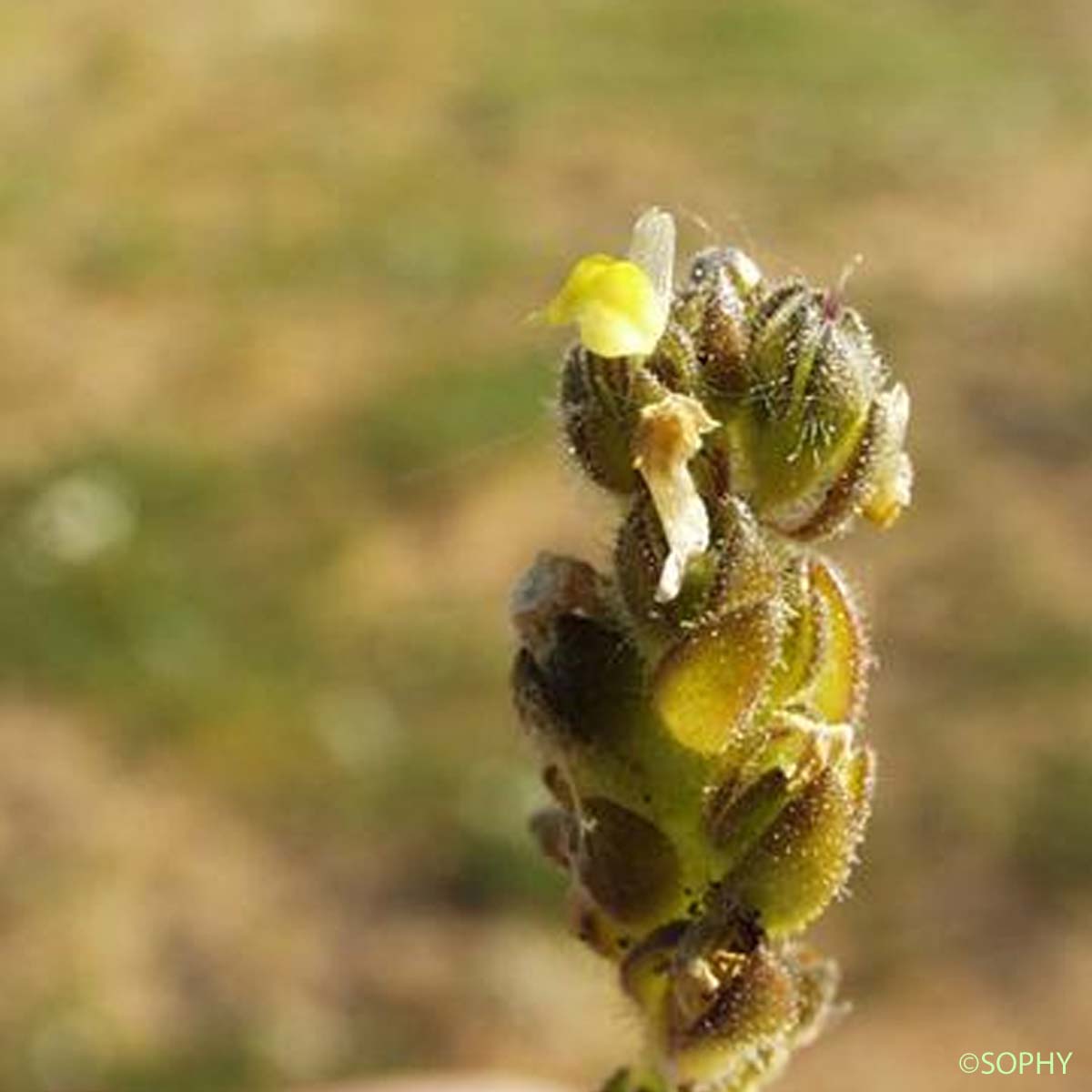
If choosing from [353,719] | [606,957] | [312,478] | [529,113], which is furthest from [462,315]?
[606,957]

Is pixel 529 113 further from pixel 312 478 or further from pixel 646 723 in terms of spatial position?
pixel 646 723

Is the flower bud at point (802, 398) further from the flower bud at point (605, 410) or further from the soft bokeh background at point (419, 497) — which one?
the soft bokeh background at point (419, 497)

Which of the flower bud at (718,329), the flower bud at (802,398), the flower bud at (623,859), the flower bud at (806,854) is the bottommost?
the flower bud at (806,854)

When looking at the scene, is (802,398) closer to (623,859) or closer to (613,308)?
(613,308)

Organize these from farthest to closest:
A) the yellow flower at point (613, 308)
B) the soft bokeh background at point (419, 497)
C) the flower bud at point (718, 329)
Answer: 1. the soft bokeh background at point (419, 497)
2. the flower bud at point (718, 329)
3. the yellow flower at point (613, 308)

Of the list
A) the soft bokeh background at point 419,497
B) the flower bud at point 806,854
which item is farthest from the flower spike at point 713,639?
the soft bokeh background at point 419,497

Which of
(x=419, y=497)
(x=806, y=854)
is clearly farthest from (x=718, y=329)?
(x=419, y=497)

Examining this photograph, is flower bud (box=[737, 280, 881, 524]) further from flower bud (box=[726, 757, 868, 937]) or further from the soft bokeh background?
the soft bokeh background
